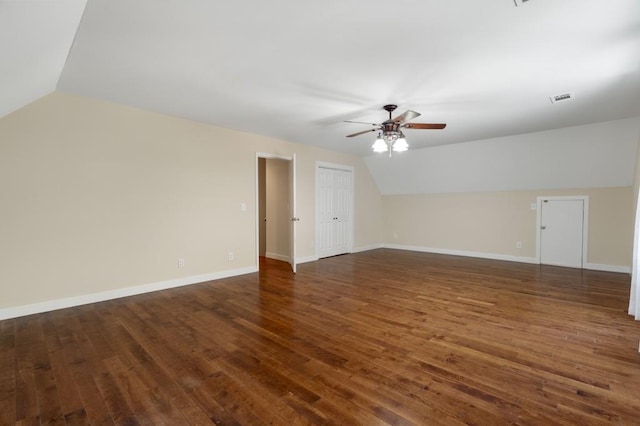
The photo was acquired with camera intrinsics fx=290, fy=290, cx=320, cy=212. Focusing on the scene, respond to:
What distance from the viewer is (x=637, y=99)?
Result: 3.64 m

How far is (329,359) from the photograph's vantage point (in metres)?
2.34

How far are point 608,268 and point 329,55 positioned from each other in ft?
21.2

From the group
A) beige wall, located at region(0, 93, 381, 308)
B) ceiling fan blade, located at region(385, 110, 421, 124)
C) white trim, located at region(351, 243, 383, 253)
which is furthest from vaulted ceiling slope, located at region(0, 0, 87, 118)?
white trim, located at region(351, 243, 383, 253)

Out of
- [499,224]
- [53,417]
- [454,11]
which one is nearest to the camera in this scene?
[53,417]

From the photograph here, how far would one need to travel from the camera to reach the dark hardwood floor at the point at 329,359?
1752 millimetres

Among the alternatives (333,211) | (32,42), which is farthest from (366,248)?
(32,42)

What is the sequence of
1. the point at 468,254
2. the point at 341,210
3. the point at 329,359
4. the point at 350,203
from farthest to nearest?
the point at 350,203, the point at 341,210, the point at 468,254, the point at 329,359

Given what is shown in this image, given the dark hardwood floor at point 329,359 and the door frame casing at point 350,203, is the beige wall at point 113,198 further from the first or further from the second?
the door frame casing at point 350,203

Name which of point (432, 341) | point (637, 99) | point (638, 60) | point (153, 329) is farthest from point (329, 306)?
point (637, 99)

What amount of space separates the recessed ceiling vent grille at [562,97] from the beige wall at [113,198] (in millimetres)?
4437

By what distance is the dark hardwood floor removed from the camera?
5.75 feet

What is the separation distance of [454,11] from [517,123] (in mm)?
3531

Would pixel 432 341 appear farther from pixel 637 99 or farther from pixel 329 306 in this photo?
pixel 637 99

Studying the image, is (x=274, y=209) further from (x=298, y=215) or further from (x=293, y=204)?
(x=293, y=204)
